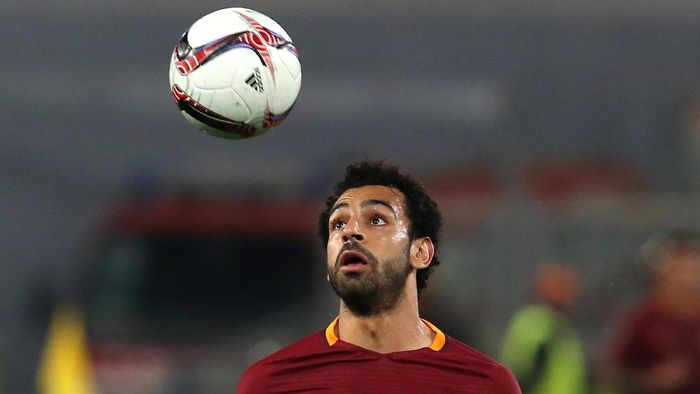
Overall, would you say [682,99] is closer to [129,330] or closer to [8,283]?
[129,330]

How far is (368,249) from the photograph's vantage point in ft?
10.2

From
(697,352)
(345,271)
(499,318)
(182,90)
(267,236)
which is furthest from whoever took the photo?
(267,236)

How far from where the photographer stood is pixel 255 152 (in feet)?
32.9

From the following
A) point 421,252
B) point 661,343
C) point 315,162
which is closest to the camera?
point 421,252

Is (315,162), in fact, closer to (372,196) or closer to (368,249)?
(372,196)

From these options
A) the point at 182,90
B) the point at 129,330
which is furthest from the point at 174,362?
the point at 182,90

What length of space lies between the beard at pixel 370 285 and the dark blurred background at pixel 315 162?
4.98 metres

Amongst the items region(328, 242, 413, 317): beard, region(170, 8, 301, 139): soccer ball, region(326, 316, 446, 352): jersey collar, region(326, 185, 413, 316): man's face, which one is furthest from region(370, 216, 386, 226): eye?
region(170, 8, 301, 139): soccer ball

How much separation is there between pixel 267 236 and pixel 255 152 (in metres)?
1.00

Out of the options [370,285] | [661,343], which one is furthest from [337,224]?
[661,343]

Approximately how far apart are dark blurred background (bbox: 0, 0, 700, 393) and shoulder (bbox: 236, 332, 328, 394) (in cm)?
494

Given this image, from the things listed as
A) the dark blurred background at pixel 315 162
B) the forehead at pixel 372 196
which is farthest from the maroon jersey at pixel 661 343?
the forehead at pixel 372 196

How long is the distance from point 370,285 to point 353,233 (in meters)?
0.15

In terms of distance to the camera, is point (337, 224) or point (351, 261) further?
point (337, 224)
